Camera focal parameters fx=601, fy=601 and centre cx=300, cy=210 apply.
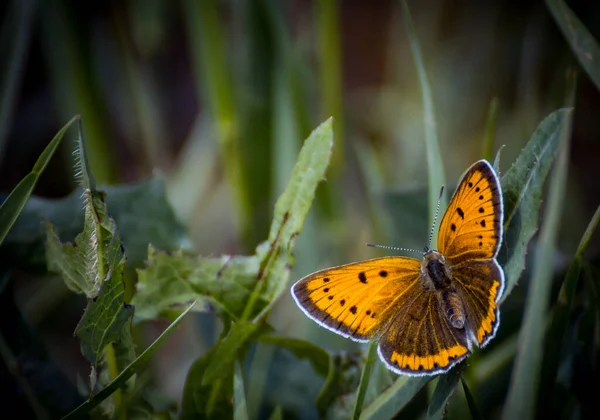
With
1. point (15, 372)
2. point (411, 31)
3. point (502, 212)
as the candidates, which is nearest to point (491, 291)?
point (502, 212)

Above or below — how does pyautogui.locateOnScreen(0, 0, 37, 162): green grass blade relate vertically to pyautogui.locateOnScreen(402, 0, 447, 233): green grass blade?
above

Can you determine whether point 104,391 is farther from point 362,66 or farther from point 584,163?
point 362,66

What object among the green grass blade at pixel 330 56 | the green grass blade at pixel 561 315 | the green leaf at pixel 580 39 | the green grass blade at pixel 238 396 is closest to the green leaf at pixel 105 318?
the green grass blade at pixel 238 396

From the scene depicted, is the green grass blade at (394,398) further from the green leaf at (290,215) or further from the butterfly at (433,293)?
the green leaf at (290,215)

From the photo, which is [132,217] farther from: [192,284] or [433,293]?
[433,293]

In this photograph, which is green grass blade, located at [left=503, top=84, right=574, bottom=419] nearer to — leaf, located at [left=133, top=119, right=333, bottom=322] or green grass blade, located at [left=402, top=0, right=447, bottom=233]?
green grass blade, located at [left=402, top=0, right=447, bottom=233]

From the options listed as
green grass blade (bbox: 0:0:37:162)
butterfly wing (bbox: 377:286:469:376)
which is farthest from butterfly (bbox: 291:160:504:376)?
green grass blade (bbox: 0:0:37:162)

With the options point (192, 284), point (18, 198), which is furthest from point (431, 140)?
point (18, 198)

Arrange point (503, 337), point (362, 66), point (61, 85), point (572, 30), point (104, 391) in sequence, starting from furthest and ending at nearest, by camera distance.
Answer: point (362, 66) < point (61, 85) < point (503, 337) < point (572, 30) < point (104, 391)
